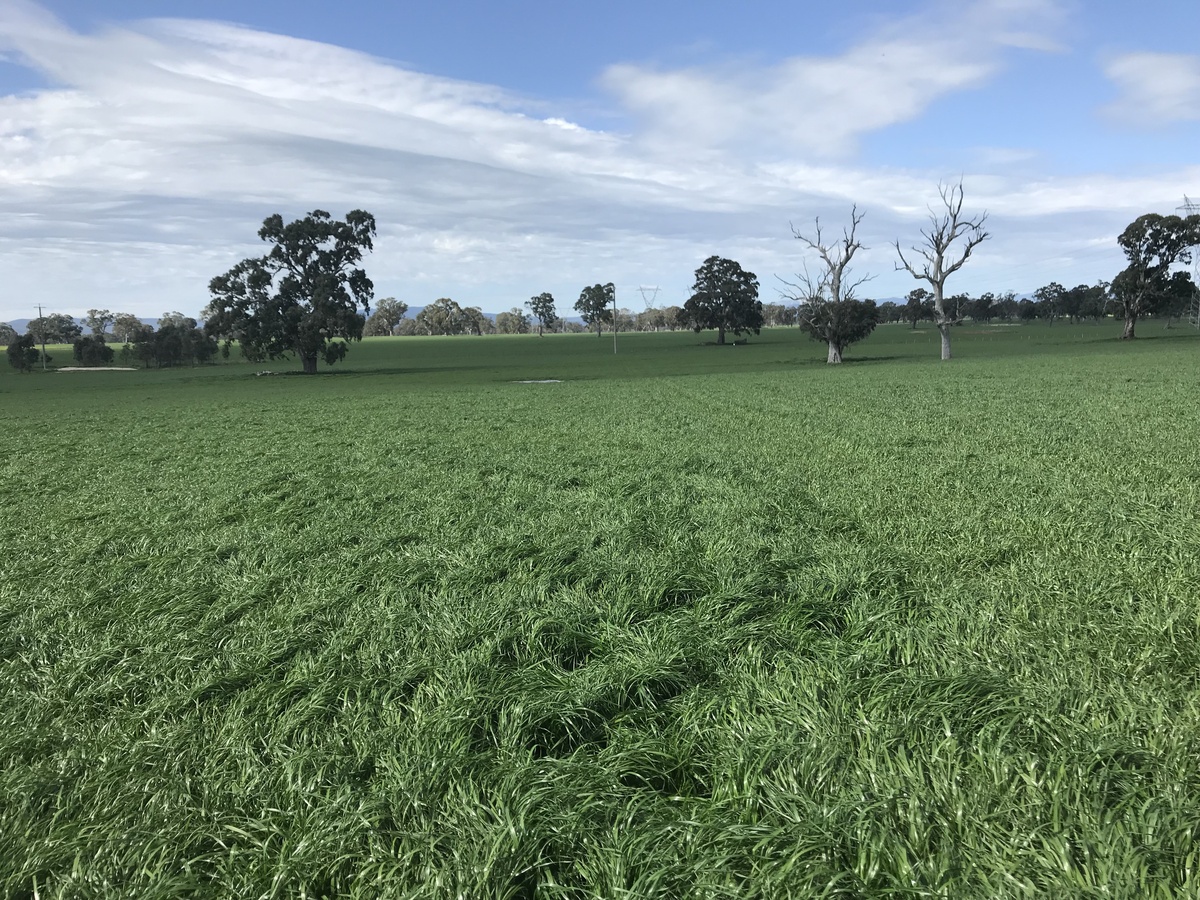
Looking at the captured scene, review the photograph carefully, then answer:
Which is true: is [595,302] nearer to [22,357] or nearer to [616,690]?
[22,357]

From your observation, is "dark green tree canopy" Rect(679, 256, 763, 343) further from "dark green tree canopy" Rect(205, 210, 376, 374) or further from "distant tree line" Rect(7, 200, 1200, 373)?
"dark green tree canopy" Rect(205, 210, 376, 374)

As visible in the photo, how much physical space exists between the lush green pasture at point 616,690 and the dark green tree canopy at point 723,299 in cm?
8780

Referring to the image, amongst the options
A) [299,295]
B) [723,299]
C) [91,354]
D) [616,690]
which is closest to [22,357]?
[91,354]

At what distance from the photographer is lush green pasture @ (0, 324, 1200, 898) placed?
2.92m

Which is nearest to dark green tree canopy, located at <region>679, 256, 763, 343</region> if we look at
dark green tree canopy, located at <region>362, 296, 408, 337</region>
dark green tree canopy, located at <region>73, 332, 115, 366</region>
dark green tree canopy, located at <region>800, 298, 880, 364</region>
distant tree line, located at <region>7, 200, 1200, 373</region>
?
distant tree line, located at <region>7, 200, 1200, 373</region>

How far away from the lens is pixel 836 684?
4227 mm

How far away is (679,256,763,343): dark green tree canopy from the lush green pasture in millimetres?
87800

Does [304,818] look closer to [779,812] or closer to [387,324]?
[779,812]

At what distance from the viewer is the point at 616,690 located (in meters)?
4.30

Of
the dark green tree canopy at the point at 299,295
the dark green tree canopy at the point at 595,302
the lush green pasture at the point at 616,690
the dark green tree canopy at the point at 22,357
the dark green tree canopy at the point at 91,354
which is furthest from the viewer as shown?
the dark green tree canopy at the point at 595,302

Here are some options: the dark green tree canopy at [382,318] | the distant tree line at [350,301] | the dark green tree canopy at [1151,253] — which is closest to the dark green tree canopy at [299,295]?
the distant tree line at [350,301]

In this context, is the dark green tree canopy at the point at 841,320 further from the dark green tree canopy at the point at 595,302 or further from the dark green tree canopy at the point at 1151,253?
the dark green tree canopy at the point at 595,302

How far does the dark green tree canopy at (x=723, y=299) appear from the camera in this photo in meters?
95.2

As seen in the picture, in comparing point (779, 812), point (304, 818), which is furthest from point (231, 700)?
point (779, 812)
